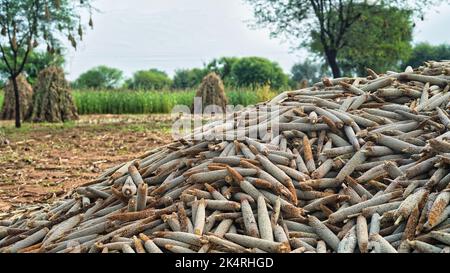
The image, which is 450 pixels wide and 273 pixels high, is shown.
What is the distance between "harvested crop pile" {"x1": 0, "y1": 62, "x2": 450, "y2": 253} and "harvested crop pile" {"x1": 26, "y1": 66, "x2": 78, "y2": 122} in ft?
41.1

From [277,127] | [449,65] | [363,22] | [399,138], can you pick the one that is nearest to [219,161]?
[277,127]

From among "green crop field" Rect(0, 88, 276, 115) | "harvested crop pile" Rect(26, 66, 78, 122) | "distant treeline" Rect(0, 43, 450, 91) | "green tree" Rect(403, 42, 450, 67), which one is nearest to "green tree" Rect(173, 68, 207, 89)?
"distant treeline" Rect(0, 43, 450, 91)

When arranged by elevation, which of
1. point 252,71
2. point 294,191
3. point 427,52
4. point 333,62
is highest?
point 427,52

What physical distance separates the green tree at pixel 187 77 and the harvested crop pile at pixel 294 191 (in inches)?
1906

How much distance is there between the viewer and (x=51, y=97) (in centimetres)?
1576

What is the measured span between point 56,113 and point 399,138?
1383cm

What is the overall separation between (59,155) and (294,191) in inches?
255

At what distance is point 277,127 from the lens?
131 inches

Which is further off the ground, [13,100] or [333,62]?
[333,62]

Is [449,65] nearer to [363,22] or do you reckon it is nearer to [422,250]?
[422,250]

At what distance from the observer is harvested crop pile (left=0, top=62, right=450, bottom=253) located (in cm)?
255

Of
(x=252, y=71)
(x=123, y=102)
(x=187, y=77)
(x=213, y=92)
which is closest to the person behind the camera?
(x=213, y=92)

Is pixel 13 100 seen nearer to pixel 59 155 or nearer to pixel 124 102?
pixel 124 102

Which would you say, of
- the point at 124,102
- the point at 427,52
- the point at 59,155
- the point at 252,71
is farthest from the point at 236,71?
the point at 59,155
